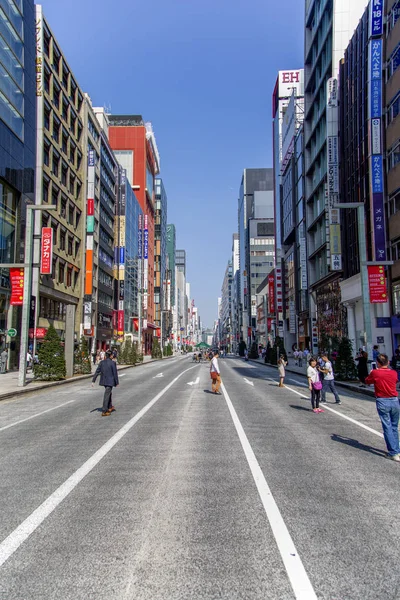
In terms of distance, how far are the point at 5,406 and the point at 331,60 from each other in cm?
4548

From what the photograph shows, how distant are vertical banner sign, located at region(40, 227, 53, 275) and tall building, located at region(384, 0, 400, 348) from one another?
86.8 feet

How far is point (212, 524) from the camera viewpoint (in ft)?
15.3

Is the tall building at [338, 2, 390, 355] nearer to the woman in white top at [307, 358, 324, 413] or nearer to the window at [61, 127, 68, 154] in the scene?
the woman in white top at [307, 358, 324, 413]

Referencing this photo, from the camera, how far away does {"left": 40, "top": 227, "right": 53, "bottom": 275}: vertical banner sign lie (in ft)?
121

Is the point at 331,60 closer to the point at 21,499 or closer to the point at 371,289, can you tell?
the point at 371,289

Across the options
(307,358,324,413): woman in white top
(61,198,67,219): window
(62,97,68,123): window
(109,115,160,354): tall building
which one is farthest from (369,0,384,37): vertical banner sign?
(109,115,160,354): tall building

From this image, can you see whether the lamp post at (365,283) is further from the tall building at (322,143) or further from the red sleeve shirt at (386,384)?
the tall building at (322,143)

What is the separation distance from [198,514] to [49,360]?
21.2m

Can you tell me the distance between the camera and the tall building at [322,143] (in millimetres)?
42906

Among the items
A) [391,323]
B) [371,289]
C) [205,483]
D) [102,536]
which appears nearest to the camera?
[102,536]

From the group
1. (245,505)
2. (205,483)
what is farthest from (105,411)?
(245,505)

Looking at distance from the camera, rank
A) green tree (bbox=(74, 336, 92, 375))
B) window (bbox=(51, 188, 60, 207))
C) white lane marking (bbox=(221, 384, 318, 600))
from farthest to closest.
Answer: window (bbox=(51, 188, 60, 207)), green tree (bbox=(74, 336, 92, 375)), white lane marking (bbox=(221, 384, 318, 600))

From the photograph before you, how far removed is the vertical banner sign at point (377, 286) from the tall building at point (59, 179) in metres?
22.5

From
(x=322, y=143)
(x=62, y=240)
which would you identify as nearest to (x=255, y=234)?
(x=322, y=143)
